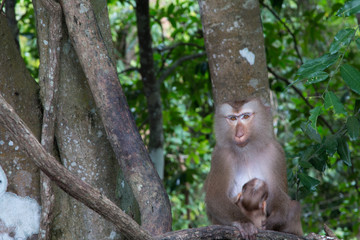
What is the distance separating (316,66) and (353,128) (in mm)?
623

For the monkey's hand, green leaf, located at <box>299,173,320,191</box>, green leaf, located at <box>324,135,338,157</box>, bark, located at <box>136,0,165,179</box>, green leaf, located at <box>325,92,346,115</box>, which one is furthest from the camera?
bark, located at <box>136,0,165,179</box>

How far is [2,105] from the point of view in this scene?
186 cm

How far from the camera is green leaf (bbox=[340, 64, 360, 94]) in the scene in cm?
238

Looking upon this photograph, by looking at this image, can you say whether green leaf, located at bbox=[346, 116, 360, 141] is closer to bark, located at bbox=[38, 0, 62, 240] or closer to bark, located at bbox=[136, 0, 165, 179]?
bark, located at bbox=[38, 0, 62, 240]

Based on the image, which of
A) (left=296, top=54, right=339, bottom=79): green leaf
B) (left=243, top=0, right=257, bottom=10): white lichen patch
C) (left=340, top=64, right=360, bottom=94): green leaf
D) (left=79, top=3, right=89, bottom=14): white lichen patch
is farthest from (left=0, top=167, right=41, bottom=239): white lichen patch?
(left=243, top=0, right=257, bottom=10): white lichen patch

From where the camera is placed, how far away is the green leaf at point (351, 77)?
2.38 m

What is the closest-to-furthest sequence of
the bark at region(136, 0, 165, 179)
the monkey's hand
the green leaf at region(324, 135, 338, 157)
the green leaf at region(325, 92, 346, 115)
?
1. the green leaf at region(325, 92, 346, 115)
2. the monkey's hand
3. the green leaf at region(324, 135, 338, 157)
4. the bark at region(136, 0, 165, 179)

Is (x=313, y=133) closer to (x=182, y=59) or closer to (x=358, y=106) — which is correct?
(x=358, y=106)

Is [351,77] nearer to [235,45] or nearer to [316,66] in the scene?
[316,66]

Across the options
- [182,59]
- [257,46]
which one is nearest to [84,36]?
[257,46]

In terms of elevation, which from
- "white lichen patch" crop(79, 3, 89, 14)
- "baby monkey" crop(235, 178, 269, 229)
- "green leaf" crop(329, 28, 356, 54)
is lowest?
"baby monkey" crop(235, 178, 269, 229)

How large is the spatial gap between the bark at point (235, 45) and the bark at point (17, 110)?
133cm

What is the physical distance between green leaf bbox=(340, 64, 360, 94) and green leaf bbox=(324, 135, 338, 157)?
35.2 inches

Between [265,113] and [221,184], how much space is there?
655 mm
